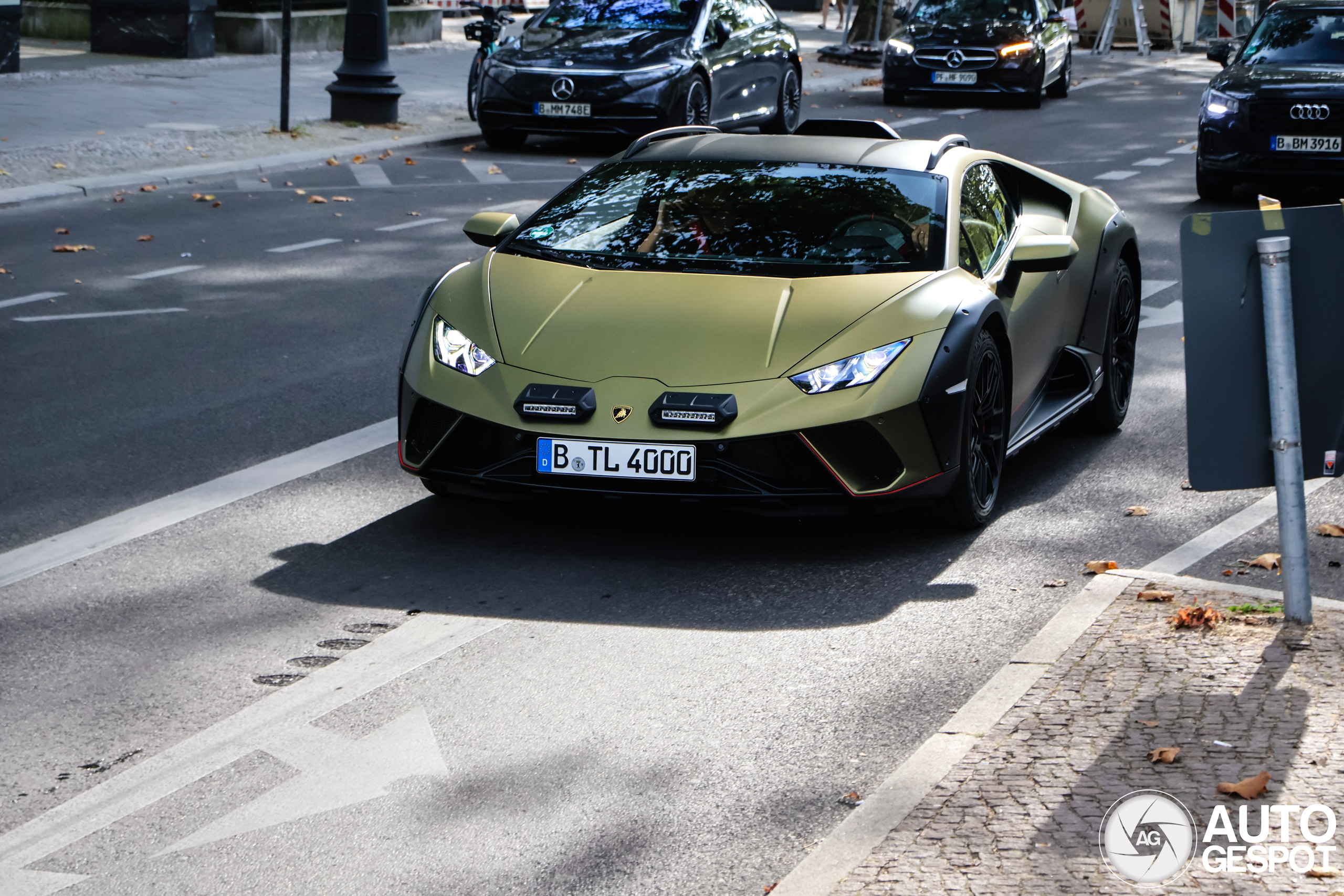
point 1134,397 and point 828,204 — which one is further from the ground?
point 828,204

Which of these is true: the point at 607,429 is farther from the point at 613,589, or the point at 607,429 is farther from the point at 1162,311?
the point at 1162,311

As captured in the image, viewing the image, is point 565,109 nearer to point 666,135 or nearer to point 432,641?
point 666,135

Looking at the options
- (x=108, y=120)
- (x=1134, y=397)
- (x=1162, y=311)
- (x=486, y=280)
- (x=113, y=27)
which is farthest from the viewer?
(x=113, y=27)

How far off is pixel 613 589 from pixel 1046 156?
45.0 feet

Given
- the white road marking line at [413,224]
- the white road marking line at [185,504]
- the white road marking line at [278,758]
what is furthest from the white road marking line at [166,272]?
the white road marking line at [278,758]

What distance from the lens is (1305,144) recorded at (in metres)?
14.3

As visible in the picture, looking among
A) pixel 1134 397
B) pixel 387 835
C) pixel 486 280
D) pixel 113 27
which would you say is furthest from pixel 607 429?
pixel 113 27

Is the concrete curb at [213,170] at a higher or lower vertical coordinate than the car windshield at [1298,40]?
lower

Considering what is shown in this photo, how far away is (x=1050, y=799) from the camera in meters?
3.76

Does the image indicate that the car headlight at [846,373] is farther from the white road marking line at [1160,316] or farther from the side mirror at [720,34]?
the side mirror at [720,34]

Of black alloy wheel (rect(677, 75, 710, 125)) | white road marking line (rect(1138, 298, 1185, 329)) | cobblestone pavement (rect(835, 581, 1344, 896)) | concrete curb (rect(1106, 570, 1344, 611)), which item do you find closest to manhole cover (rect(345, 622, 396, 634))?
cobblestone pavement (rect(835, 581, 1344, 896))

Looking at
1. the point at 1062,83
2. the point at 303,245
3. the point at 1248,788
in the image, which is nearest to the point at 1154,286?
the point at 303,245

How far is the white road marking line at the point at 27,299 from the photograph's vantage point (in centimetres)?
984

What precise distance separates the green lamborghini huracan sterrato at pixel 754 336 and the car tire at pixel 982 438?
12mm
